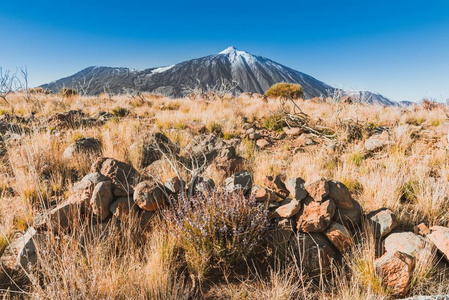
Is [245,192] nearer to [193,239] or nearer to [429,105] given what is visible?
[193,239]

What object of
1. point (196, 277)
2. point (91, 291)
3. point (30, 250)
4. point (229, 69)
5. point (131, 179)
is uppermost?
point (229, 69)

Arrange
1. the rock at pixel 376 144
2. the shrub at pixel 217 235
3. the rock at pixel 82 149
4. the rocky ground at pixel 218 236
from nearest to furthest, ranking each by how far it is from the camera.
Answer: the rocky ground at pixel 218 236 → the shrub at pixel 217 235 → the rock at pixel 82 149 → the rock at pixel 376 144

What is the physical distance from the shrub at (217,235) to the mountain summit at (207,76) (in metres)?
68.0

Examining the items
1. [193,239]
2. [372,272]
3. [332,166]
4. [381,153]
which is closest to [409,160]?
[381,153]

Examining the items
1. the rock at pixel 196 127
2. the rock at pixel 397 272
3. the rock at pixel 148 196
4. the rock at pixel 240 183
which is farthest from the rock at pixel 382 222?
the rock at pixel 196 127

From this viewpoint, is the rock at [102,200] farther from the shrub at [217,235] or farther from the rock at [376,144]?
the rock at [376,144]

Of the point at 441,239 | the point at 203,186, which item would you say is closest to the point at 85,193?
the point at 203,186

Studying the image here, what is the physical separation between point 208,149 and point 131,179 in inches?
71.2

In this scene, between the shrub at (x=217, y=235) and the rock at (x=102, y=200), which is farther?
the rock at (x=102, y=200)

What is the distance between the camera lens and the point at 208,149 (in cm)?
443

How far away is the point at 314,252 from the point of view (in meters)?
2.11

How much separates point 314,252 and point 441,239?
1071 millimetres

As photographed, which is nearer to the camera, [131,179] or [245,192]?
[245,192]

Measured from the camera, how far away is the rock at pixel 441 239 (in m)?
1.91
